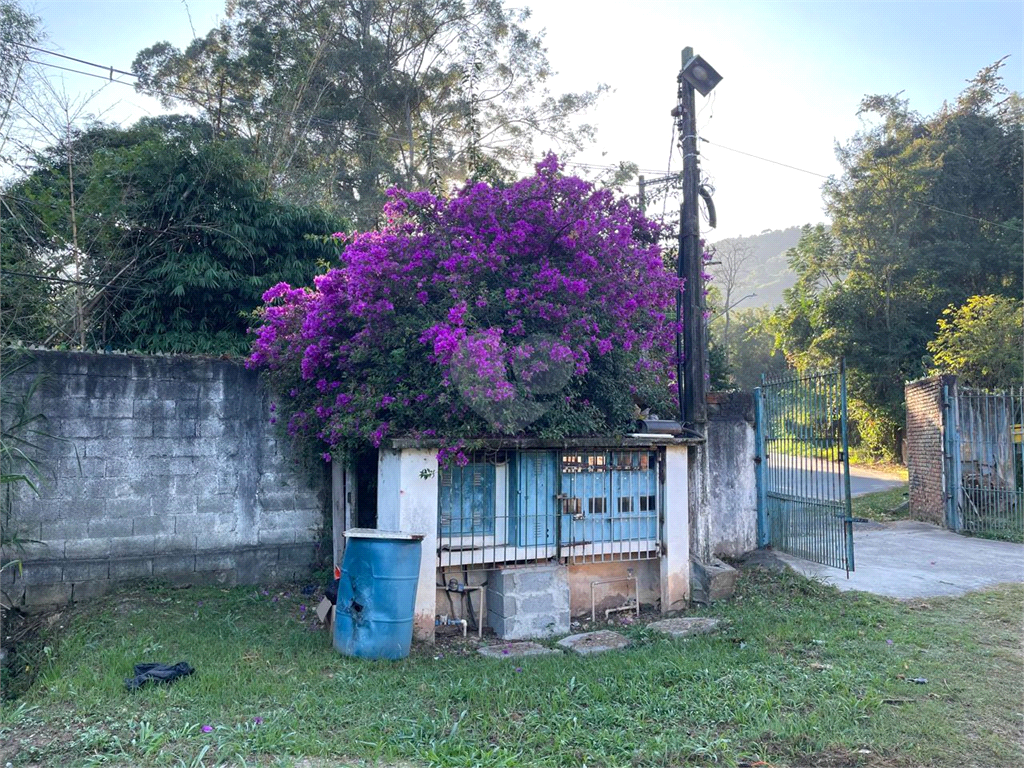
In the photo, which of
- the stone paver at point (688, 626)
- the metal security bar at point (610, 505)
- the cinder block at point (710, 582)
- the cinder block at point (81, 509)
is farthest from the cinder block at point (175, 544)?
the cinder block at point (710, 582)

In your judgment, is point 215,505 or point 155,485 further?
point 215,505

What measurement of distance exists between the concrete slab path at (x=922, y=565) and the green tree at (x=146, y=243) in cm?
729

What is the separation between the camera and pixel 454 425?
18.7ft

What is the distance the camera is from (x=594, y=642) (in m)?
5.60

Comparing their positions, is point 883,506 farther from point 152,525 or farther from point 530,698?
point 152,525

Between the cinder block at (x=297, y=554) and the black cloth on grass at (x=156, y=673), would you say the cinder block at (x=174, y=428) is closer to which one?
the cinder block at (x=297, y=554)

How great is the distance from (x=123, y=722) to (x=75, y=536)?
2.81 meters

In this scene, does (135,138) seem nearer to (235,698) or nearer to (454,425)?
(454,425)

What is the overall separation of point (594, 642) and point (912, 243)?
20.1 m

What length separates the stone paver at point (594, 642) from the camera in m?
5.44

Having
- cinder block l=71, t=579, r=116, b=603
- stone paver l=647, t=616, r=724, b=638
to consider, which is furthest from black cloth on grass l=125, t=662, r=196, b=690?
stone paver l=647, t=616, r=724, b=638

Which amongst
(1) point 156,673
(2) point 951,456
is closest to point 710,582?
(1) point 156,673

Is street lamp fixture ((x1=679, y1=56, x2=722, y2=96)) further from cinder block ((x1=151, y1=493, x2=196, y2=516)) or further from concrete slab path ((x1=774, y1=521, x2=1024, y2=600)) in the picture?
cinder block ((x1=151, y1=493, x2=196, y2=516))

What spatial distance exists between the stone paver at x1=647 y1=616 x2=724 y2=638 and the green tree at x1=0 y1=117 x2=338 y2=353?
5.82 m
